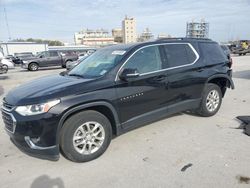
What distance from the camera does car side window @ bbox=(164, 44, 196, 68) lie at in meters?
4.37

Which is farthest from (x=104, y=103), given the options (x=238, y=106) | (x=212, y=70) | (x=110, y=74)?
(x=238, y=106)

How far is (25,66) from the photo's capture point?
19953mm

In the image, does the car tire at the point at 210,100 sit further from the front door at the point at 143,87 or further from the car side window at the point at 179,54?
the front door at the point at 143,87

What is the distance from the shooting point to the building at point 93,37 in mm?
102287

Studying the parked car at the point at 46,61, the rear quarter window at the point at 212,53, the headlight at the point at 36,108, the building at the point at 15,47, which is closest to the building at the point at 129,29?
the building at the point at 15,47

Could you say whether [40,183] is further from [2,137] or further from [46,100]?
[2,137]

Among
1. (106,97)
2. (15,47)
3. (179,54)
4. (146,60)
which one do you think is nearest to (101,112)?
(106,97)

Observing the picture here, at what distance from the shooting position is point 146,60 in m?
4.06

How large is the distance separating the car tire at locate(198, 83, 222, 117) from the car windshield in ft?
7.31

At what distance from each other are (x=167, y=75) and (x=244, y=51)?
32179mm

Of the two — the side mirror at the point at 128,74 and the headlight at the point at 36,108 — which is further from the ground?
the side mirror at the point at 128,74

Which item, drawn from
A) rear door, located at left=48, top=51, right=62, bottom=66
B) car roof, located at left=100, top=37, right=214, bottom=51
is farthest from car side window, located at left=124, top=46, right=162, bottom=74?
rear door, located at left=48, top=51, right=62, bottom=66

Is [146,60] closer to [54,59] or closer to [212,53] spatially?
[212,53]

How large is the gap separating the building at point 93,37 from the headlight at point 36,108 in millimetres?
93768
